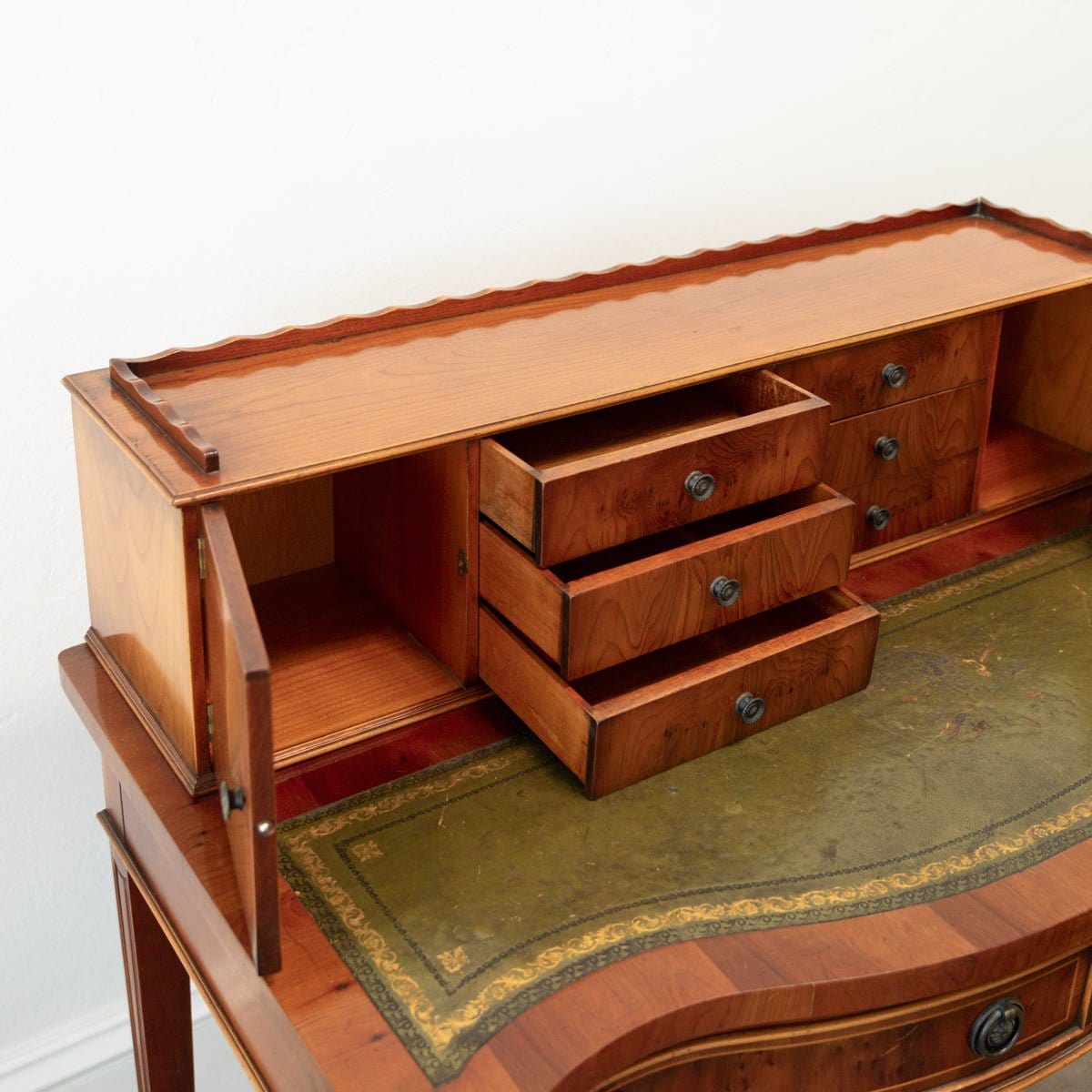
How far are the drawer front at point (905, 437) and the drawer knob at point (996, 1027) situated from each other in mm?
581

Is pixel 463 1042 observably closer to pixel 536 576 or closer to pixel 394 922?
pixel 394 922

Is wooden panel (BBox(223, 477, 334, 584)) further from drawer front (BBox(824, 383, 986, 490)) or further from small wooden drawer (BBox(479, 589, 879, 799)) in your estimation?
drawer front (BBox(824, 383, 986, 490))

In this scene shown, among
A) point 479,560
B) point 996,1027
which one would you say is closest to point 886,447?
point 479,560

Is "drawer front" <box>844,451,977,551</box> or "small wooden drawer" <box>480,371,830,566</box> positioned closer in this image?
"small wooden drawer" <box>480,371,830,566</box>

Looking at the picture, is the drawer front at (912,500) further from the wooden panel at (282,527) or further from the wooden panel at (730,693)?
the wooden panel at (282,527)

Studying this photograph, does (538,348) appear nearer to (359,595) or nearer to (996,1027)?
(359,595)

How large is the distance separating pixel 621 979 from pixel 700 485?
0.46 m

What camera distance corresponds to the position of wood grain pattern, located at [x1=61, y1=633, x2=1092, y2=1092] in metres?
1.02

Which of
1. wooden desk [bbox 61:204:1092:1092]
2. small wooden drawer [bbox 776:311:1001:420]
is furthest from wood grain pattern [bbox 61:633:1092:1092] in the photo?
small wooden drawer [bbox 776:311:1001:420]

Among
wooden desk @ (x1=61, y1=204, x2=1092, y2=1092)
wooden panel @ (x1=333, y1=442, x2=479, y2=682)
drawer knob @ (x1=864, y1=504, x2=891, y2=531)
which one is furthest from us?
drawer knob @ (x1=864, y1=504, x2=891, y2=531)

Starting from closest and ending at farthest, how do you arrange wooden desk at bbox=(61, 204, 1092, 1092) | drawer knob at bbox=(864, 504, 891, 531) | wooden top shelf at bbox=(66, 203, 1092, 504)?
wooden desk at bbox=(61, 204, 1092, 1092)
wooden top shelf at bbox=(66, 203, 1092, 504)
drawer knob at bbox=(864, 504, 891, 531)

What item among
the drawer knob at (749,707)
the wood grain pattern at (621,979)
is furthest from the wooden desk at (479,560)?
the drawer knob at (749,707)

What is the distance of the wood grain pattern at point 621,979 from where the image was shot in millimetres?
1021

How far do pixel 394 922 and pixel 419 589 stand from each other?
0.38 metres
